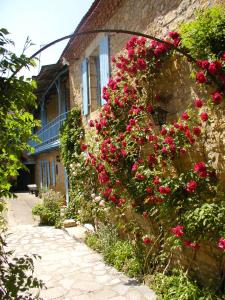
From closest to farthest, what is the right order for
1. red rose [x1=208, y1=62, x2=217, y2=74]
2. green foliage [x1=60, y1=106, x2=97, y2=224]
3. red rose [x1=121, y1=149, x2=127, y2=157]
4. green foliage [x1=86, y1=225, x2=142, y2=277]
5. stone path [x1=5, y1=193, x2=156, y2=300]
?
red rose [x1=208, y1=62, x2=217, y2=74] → stone path [x1=5, y1=193, x2=156, y2=300] → green foliage [x1=86, y1=225, x2=142, y2=277] → red rose [x1=121, y1=149, x2=127, y2=157] → green foliage [x1=60, y1=106, x2=97, y2=224]

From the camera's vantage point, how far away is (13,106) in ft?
9.13

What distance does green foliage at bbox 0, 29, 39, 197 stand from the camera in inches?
99.6

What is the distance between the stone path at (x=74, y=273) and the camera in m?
4.75

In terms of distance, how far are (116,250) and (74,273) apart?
3.02 ft

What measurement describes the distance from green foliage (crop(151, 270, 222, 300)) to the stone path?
0.17m

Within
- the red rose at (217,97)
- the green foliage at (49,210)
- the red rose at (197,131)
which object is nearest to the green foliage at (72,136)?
the green foliage at (49,210)

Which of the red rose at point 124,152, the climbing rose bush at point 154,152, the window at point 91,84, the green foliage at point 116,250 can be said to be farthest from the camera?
the window at point 91,84

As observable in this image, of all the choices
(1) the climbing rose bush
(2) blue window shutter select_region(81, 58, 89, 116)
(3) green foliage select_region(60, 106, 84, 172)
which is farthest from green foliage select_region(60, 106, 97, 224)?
(1) the climbing rose bush

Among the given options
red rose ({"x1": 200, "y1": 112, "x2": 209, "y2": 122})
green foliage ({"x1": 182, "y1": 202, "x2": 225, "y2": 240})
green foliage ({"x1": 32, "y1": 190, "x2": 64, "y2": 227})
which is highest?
red rose ({"x1": 200, "y1": 112, "x2": 209, "y2": 122})

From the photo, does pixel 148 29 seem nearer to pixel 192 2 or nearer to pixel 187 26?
pixel 192 2

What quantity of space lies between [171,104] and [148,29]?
5.16ft

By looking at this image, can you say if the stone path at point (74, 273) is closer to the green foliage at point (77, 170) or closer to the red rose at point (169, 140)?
the green foliage at point (77, 170)

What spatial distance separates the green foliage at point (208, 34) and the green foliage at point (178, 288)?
2.94 m

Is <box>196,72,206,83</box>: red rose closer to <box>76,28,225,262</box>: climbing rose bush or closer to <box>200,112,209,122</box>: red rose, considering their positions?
<box>76,28,225,262</box>: climbing rose bush
